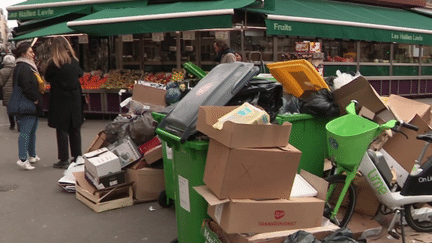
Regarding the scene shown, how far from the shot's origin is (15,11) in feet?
46.9

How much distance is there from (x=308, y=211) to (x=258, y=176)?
475mm

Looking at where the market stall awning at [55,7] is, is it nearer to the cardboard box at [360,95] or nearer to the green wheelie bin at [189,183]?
the cardboard box at [360,95]

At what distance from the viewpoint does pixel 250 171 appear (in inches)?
114

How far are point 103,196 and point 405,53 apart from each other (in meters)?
15.4

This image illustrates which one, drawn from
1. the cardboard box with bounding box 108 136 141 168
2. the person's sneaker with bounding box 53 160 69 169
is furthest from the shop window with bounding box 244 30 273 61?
the cardboard box with bounding box 108 136 141 168

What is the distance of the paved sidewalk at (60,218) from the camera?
4.21 meters

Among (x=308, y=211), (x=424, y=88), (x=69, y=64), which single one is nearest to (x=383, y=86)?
(x=424, y=88)

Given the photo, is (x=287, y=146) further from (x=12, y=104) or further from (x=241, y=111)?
(x=12, y=104)

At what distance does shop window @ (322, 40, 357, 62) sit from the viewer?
1483 cm

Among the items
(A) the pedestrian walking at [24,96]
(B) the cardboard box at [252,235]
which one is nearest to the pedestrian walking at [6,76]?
(A) the pedestrian walking at [24,96]

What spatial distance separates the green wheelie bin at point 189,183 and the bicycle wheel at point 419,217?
1.96m

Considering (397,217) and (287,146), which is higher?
(287,146)

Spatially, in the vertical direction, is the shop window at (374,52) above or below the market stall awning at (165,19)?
below

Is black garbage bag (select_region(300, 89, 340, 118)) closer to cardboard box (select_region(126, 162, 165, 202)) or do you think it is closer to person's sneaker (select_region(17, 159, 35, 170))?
cardboard box (select_region(126, 162, 165, 202))
